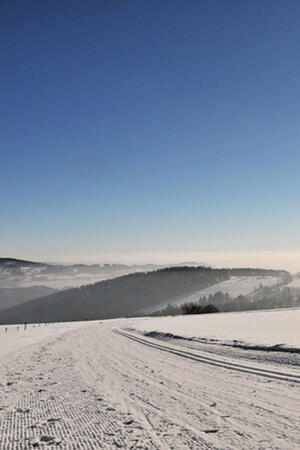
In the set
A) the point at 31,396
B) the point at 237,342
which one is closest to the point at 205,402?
the point at 31,396

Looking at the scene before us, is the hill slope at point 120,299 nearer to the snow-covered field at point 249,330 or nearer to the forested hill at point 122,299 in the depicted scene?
the forested hill at point 122,299

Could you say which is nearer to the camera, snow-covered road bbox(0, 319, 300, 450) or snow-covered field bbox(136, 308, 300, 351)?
snow-covered road bbox(0, 319, 300, 450)

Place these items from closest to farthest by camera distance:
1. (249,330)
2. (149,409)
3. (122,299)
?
1. (149,409)
2. (249,330)
3. (122,299)

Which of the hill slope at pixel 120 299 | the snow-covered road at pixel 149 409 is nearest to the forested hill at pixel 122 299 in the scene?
the hill slope at pixel 120 299

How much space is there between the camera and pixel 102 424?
192 inches

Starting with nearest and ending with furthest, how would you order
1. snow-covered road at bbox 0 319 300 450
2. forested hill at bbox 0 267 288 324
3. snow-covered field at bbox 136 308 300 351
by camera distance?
snow-covered road at bbox 0 319 300 450
snow-covered field at bbox 136 308 300 351
forested hill at bbox 0 267 288 324

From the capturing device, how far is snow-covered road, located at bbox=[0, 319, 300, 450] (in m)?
4.22

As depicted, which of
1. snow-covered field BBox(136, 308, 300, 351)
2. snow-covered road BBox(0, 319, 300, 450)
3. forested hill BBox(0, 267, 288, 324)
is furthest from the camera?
forested hill BBox(0, 267, 288, 324)

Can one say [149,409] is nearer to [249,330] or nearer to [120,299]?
[249,330]

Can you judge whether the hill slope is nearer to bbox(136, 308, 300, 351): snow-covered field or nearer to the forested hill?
the forested hill

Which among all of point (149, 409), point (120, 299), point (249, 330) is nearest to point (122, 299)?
point (120, 299)

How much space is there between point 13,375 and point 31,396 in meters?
3.22

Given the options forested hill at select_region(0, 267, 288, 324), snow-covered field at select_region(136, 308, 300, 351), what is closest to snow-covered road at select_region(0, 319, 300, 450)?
snow-covered field at select_region(136, 308, 300, 351)

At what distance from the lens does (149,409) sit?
223 inches
